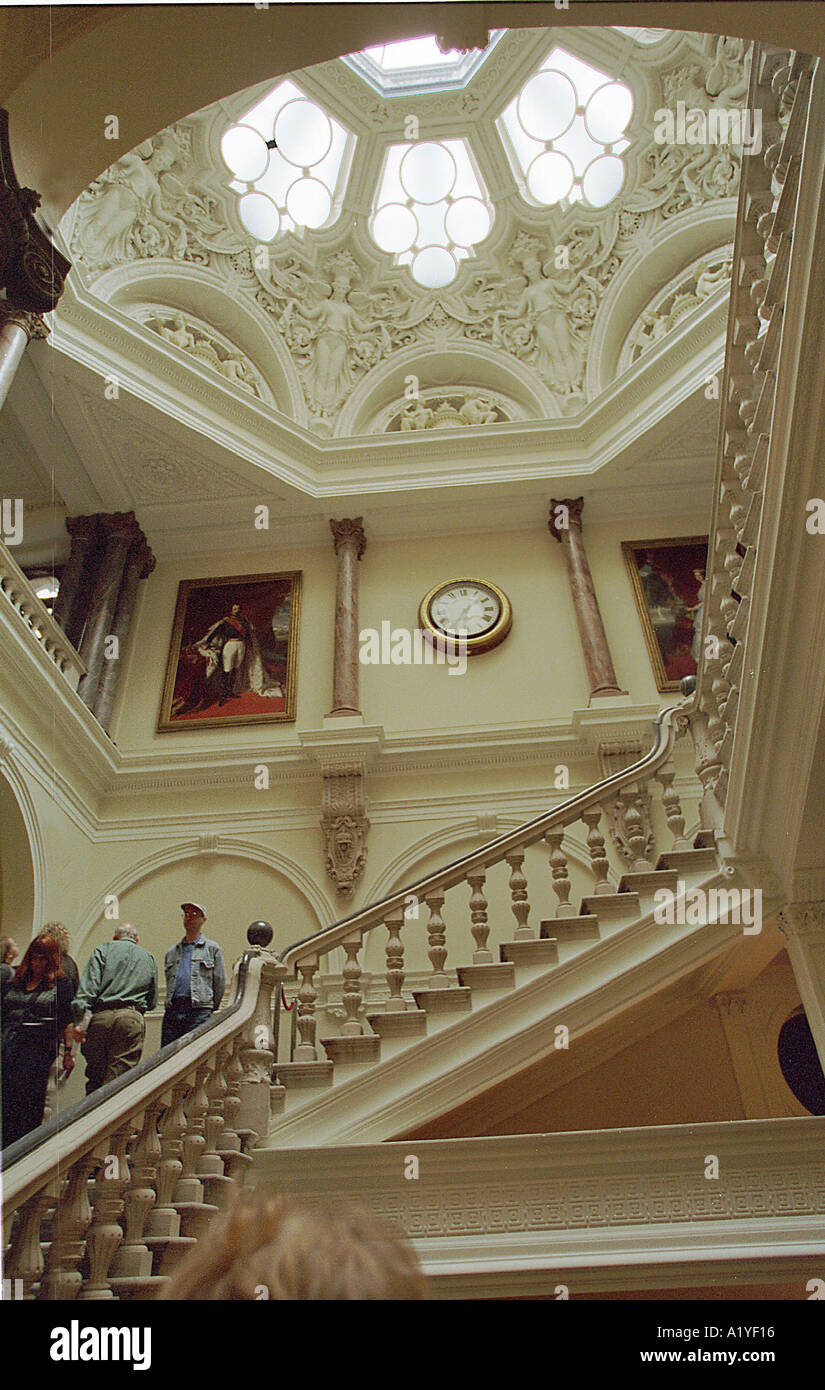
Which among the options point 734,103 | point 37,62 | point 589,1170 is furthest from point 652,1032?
point 734,103

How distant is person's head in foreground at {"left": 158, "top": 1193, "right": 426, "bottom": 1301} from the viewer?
0.91 meters

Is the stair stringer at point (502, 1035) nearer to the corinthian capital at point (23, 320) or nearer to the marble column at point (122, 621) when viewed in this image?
the corinthian capital at point (23, 320)

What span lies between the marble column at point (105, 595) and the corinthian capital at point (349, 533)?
275 cm

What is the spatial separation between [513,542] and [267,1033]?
9115 millimetres

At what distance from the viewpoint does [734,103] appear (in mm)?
13062

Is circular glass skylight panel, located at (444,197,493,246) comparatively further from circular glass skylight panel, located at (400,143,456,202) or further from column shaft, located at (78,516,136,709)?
column shaft, located at (78,516,136,709)

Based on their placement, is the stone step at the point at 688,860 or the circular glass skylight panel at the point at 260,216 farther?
the circular glass skylight panel at the point at 260,216

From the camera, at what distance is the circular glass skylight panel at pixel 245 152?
13820mm

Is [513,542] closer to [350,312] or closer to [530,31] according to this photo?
[350,312]

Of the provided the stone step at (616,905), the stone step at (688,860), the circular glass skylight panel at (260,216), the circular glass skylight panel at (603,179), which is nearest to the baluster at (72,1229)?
the stone step at (616,905)

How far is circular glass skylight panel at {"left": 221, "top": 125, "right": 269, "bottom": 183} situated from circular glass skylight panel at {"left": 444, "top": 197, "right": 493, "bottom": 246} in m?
3.17

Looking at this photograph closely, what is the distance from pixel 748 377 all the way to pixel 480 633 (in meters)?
7.46

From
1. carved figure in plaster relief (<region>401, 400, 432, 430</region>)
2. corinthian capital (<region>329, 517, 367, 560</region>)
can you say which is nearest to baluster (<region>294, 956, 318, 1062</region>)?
corinthian capital (<region>329, 517, 367, 560</region>)
